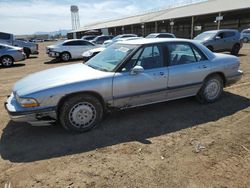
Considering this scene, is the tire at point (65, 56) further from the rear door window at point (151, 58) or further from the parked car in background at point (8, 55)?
the rear door window at point (151, 58)

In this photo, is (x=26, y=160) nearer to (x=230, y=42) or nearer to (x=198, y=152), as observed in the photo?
(x=198, y=152)

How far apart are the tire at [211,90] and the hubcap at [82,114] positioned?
8.41 feet

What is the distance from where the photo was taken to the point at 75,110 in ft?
13.8

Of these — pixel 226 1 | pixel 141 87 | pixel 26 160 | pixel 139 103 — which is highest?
pixel 226 1

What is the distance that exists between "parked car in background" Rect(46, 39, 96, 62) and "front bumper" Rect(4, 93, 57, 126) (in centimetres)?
1245

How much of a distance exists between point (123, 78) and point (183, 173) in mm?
2002

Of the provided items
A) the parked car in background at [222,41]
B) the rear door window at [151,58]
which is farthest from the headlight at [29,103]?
the parked car in background at [222,41]

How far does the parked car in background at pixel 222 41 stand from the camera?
46.0 feet

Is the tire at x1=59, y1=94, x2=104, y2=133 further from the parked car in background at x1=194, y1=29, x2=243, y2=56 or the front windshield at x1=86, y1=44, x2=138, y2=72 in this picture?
the parked car in background at x1=194, y1=29, x2=243, y2=56

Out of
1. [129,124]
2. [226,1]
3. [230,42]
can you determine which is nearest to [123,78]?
[129,124]

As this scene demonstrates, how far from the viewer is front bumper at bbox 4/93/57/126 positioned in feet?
12.8

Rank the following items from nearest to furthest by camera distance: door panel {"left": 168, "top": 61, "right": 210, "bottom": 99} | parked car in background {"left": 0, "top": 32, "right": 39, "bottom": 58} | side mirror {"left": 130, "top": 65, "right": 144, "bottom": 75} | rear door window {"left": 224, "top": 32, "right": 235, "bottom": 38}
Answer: side mirror {"left": 130, "top": 65, "right": 144, "bottom": 75}, door panel {"left": 168, "top": 61, "right": 210, "bottom": 99}, rear door window {"left": 224, "top": 32, "right": 235, "bottom": 38}, parked car in background {"left": 0, "top": 32, "right": 39, "bottom": 58}

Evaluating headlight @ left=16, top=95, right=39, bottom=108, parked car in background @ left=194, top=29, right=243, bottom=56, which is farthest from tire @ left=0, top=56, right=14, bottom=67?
headlight @ left=16, top=95, right=39, bottom=108

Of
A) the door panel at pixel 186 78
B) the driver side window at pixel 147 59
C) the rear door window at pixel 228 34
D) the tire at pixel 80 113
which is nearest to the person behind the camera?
the tire at pixel 80 113
